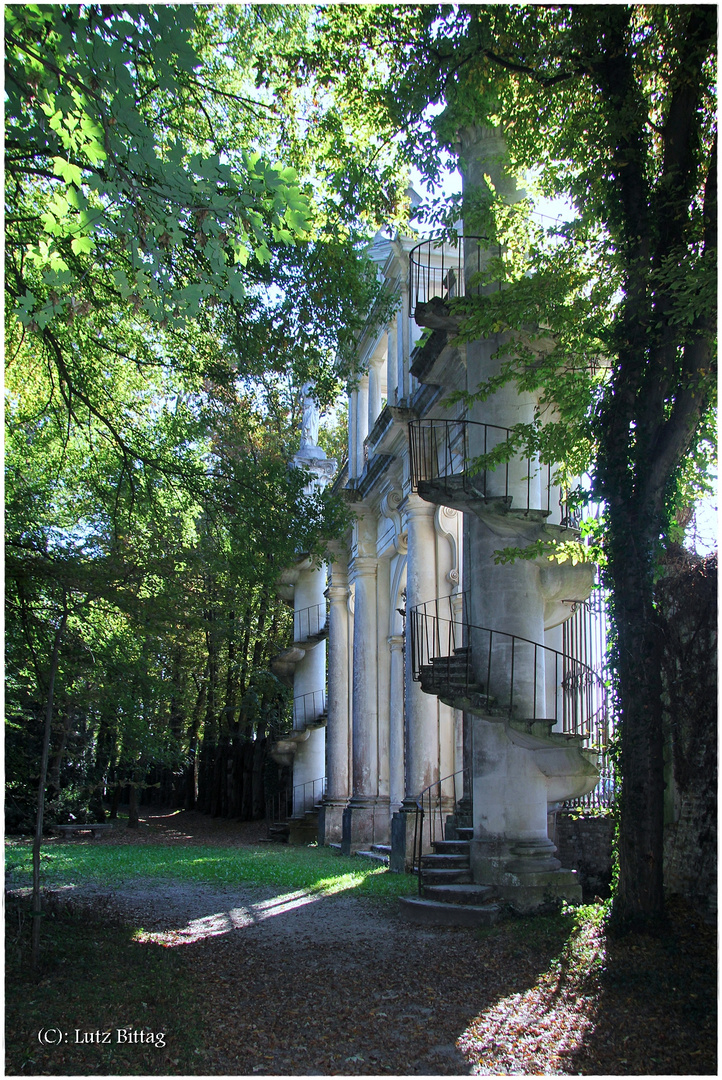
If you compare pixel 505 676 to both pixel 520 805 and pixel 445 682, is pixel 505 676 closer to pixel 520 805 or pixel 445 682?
pixel 445 682

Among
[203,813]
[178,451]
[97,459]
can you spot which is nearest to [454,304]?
[178,451]

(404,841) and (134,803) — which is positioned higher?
(404,841)

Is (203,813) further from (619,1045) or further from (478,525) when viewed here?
(619,1045)

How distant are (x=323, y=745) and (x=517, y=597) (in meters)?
15.9

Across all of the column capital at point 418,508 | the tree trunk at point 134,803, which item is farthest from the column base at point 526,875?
the tree trunk at point 134,803

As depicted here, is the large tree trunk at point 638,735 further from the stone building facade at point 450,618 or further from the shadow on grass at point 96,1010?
the shadow on grass at point 96,1010

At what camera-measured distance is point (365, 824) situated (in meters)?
18.4

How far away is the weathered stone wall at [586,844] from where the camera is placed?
1095 cm

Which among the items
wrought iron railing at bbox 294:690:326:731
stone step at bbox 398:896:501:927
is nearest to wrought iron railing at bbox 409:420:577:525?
stone step at bbox 398:896:501:927

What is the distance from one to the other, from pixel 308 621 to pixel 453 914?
52.0 ft

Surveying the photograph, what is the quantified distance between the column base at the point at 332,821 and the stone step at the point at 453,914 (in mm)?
11732

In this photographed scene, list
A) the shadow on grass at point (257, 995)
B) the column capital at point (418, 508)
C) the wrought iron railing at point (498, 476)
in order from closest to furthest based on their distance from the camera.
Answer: the shadow on grass at point (257, 995)
the wrought iron railing at point (498, 476)
the column capital at point (418, 508)

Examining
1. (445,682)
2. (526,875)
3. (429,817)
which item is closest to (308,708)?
(429,817)

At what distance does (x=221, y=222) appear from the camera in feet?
16.8
